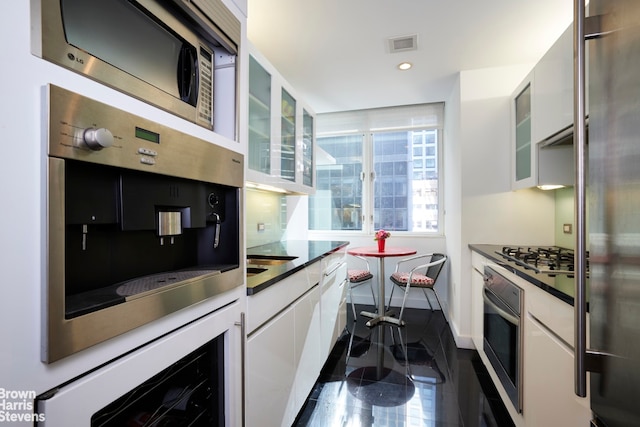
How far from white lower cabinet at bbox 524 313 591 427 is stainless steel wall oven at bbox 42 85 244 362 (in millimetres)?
1268

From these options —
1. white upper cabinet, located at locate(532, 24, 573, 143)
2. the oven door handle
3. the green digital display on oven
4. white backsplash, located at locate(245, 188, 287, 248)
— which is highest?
white upper cabinet, located at locate(532, 24, 573, 143)

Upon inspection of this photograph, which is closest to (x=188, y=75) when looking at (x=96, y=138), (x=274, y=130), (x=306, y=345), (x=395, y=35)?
(x=96, y=138)

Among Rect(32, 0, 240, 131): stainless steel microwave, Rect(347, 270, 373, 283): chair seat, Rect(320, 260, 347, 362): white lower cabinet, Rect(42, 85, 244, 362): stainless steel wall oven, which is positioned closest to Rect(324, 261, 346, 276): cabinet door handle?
Rect(320, 260, 347, 362): white lower cabinet

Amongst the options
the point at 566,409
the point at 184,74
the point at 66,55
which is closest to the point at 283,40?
the point at 184,74

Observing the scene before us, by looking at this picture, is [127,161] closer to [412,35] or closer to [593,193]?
[593,193]

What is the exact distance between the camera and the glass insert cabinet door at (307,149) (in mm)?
2619

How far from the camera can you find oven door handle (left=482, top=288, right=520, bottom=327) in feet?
5.41

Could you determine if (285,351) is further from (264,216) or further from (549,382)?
(264,216)

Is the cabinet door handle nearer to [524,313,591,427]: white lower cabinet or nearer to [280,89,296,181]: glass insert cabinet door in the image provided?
[280,89,296,181]: glass insert cabinet door

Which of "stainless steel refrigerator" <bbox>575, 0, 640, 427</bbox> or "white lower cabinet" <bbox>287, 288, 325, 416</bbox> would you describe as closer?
"stainless steel refrigerator" <bbox>575, 0, 640, 427</bbox>

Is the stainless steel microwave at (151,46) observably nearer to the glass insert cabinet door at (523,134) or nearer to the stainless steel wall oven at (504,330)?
the stainless steel wall oven at (504,330)

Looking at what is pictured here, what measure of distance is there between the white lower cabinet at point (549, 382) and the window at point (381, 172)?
2.52 metres

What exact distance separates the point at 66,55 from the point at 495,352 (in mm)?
2461

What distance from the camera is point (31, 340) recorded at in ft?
1.68
